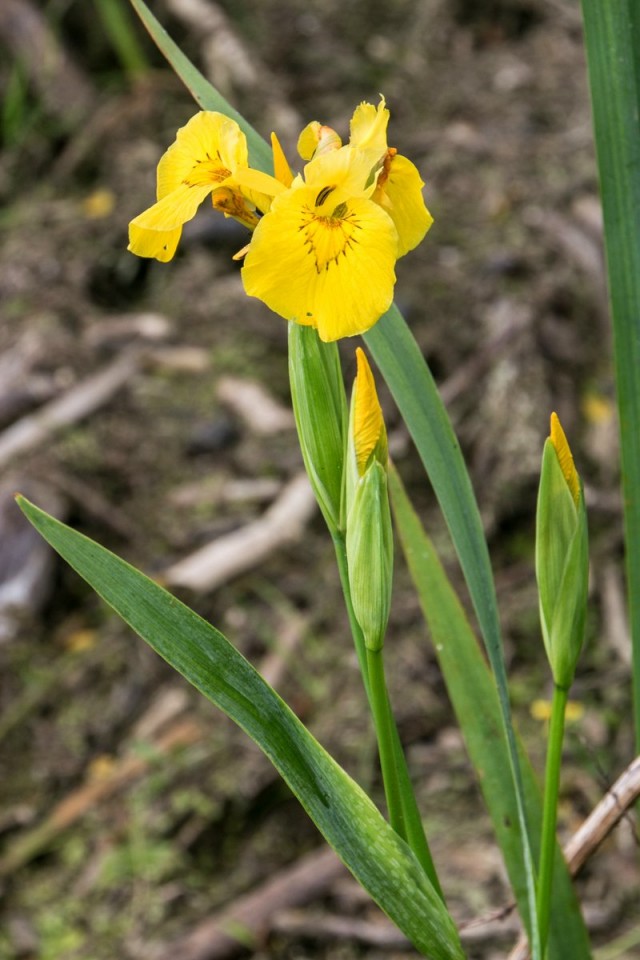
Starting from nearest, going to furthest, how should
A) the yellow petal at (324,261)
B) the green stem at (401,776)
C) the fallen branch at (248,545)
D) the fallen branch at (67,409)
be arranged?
the yellow petal at (324,261) → the green stem at (401,776) → the fallen branch at (248,545) → the fallen branch at (67,409)

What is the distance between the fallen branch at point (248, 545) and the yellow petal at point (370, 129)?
118cm

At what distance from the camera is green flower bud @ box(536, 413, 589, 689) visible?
0.67 meters

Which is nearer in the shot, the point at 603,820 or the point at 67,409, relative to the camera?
the point at 603,820

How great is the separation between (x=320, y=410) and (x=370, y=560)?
10 cm

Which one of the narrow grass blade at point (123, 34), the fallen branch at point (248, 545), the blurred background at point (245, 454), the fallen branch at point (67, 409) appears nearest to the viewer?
the blurred background at point (245, 454)

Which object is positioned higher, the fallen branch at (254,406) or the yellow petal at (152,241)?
the fallen branch at (254,406)

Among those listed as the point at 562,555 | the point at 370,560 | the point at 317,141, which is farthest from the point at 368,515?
the point at 317,141

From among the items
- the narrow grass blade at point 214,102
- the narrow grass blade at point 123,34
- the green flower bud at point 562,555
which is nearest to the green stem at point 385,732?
the green flower bud at point 562,555

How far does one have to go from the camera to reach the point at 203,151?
660mm

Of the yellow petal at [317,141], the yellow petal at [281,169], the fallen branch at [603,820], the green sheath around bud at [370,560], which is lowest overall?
the fallen branch at [603,820]

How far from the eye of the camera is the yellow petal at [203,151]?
2.09 feet

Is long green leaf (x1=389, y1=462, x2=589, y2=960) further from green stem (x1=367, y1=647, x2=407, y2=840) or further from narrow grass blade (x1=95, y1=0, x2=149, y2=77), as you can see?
narrow grass blade (x1=95, y1=0, x2=149, y2=77)

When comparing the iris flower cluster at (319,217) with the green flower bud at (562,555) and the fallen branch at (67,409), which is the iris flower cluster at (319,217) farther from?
the fallen branch at (67,409)

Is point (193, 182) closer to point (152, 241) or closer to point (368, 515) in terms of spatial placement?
point (152, 241)
